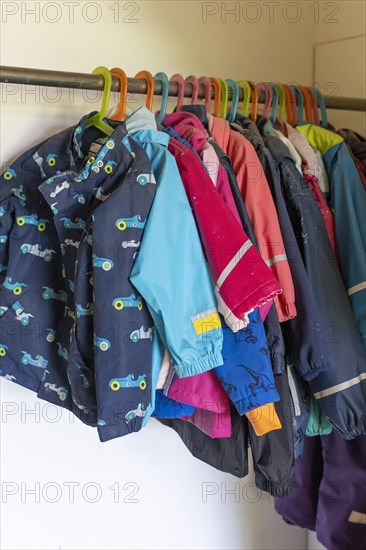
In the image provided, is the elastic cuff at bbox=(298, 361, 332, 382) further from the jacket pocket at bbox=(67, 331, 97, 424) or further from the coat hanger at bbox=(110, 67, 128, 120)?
the coat hanger at bbox=(110, 67, 128, 120)

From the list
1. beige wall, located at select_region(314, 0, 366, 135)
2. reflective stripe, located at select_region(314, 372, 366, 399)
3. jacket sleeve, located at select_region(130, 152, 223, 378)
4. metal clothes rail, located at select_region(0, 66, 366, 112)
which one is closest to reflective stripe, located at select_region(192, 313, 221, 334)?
jacket sleeve, located at select_region(130, 152, 223, 378)

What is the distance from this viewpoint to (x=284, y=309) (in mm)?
1228

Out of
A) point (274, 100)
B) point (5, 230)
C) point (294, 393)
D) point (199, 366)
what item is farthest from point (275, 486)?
point (274, 100)

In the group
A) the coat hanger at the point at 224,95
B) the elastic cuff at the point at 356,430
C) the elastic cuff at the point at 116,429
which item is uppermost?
the coat hanger at the point at 224,95

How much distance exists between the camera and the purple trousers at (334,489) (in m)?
1.50

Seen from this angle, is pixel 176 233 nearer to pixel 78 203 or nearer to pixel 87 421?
pixel 78 203

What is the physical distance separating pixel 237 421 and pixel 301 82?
107cm

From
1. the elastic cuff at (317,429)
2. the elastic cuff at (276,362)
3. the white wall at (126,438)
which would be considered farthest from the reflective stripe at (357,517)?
the elastic cuff at (276,362)

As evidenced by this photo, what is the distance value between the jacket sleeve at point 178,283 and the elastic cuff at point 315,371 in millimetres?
196

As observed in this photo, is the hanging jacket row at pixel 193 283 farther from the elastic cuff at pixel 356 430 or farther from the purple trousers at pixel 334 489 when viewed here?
the purple trousers at pixel 334 489

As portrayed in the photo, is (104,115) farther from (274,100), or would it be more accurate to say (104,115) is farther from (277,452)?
(277,452)

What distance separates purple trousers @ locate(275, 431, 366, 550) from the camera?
150 centimetres

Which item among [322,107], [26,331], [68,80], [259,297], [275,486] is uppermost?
[68,80]

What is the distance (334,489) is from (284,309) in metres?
0.56
